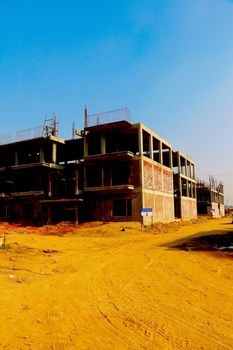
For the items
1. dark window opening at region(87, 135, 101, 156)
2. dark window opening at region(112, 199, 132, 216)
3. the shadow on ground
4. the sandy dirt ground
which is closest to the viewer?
the sandy dirt ground

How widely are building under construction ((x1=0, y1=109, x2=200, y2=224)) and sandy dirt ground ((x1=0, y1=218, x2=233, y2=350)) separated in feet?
49.3

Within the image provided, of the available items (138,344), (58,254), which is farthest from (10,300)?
(58,254)

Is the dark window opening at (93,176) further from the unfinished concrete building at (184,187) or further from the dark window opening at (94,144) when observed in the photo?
the unfinished concrete building at (184,187)

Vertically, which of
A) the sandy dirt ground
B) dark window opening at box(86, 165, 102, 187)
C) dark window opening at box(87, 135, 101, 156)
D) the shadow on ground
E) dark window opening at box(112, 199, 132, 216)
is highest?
dark window opening at box(87, 135, 101, 156)

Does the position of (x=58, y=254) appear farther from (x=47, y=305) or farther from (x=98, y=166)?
(x=98, y=166)

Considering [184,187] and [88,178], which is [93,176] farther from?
[184,187]

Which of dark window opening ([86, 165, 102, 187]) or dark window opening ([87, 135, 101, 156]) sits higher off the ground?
dark window opening ([87, 135, 101, 156])

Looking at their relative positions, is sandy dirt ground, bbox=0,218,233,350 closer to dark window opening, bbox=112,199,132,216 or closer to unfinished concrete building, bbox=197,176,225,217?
dark window opening, bbox=112,199,132,216

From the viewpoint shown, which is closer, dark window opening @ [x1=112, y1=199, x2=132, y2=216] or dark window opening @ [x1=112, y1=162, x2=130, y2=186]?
dark window opening @ [x1=112, y1=199, x2=132, y2=216]

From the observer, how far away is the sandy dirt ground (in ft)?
16.9

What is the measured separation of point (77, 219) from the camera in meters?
32.4

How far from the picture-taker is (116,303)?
710 centimetres

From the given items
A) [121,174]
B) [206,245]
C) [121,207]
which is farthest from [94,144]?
[206,245]

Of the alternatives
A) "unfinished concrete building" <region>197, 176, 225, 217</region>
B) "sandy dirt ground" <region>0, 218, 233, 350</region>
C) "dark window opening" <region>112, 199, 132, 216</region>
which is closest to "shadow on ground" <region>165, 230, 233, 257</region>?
"sandy dirt ground" <region>0, 218, 233, 350</region>
